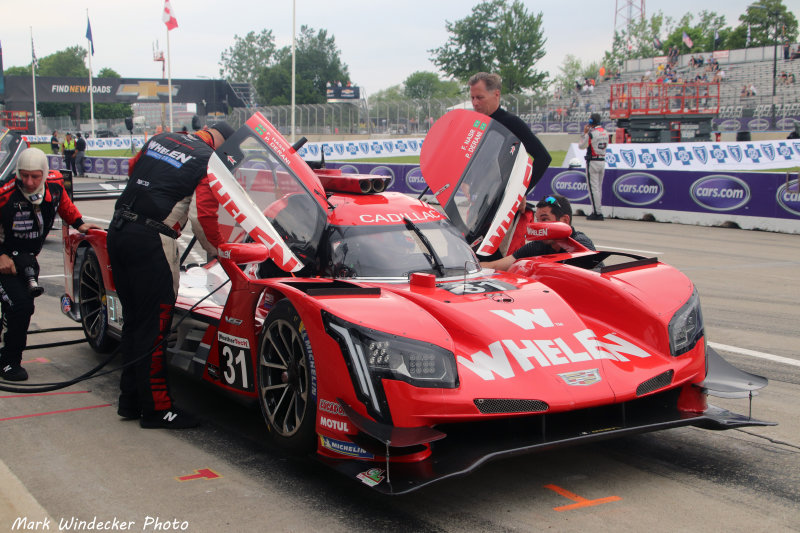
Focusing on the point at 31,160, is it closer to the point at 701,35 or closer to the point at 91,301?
the point at 91,301

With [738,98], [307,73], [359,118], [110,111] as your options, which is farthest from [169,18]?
[307,73]

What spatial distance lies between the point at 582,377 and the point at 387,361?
1027mm

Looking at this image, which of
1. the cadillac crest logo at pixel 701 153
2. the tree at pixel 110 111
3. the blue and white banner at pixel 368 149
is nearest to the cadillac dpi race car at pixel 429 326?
the cadillac crest logo at pixel 701 153

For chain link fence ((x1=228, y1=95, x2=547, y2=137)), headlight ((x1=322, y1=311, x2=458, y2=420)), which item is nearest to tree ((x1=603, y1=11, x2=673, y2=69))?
chain link fence ((x1=228, y1=95, x2=547, y2=137))

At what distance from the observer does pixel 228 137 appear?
5.57 meters

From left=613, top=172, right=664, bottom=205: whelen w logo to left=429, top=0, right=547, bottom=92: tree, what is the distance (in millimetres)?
63182

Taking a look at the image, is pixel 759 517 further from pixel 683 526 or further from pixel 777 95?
pixel 777 95

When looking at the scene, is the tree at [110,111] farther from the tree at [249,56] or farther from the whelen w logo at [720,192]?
the whelen w logo at [720,192]

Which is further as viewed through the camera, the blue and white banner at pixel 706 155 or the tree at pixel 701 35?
the tree at pixel 701 35

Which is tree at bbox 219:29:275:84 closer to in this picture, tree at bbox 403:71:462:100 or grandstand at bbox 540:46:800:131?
tree at bbox 403:71:462:100

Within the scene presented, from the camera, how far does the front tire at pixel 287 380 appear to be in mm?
4160

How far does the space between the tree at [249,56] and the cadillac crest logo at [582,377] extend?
15772 cm

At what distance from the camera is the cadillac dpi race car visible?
3.80 m

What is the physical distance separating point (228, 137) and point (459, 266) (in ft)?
6.04
